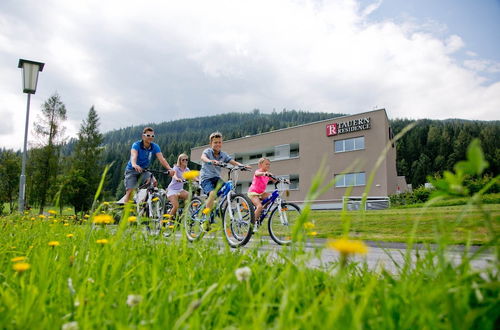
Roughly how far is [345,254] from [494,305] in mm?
619

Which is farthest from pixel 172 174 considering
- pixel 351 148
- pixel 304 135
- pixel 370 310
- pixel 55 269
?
pixel 304 135

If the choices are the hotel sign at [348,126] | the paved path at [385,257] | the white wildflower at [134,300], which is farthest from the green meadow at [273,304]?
the hotel sign at [348,126]

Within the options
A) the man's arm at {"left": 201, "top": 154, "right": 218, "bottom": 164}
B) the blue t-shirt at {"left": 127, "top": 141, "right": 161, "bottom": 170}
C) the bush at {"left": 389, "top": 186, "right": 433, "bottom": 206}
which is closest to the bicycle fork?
the man's arm at {"left": 201, "top": 154, "right": 218, "bottom": 164}

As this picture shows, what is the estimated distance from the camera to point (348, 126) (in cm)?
3047

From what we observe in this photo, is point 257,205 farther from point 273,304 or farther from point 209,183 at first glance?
point 273,304

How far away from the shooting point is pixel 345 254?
72cm

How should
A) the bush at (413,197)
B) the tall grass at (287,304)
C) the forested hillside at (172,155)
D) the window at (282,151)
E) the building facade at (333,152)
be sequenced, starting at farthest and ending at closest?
1. the window at (282,151)
2. the building facade at (333,152)
3. the forested hillside at (172,155)
4. the bush at (413,197)
5. the tall grass at (287,304)

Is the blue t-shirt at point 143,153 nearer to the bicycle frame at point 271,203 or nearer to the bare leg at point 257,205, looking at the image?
the bare leg at point 257,205

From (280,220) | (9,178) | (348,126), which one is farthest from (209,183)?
(9,178)

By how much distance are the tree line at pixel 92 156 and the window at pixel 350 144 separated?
20.9 feet

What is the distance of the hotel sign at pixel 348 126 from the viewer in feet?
96.2

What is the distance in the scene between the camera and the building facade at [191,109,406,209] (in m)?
28.1

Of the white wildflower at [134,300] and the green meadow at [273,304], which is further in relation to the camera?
the white wildflower at [134,300]

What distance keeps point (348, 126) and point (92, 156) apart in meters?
30.3
